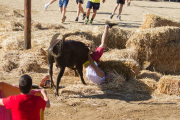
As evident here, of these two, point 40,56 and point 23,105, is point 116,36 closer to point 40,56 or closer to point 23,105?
point 40,56

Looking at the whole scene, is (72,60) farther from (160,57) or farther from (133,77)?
(160,57)

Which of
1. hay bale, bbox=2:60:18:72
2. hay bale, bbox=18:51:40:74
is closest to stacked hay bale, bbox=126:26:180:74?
hay bale, bbox=18:51:40:74

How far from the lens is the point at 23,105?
2.67 m

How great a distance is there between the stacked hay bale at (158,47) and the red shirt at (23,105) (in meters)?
5.01

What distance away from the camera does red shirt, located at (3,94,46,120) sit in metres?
2.65

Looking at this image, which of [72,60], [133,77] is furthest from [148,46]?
[72,60]

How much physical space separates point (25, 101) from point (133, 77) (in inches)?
154

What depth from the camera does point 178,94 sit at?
17.0ft

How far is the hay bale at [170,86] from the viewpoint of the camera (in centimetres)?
514

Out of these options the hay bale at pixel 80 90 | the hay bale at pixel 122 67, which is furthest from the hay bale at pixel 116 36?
the hay bale at pixel 80 90

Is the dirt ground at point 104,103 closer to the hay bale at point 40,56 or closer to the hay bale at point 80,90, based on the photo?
the hay bale at point 80,90

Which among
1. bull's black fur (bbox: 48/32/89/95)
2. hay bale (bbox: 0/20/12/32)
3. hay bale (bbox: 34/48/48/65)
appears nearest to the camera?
bull's black fur (bbox: 48/32/89/95)

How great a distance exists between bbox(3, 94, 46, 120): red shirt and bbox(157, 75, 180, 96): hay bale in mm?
3367

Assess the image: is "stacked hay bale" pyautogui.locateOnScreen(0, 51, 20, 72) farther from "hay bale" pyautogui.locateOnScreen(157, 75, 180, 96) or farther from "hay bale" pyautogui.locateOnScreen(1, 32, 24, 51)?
"hay bale" pyautogui.locateOnScreen(157, 75, 180, 96)
